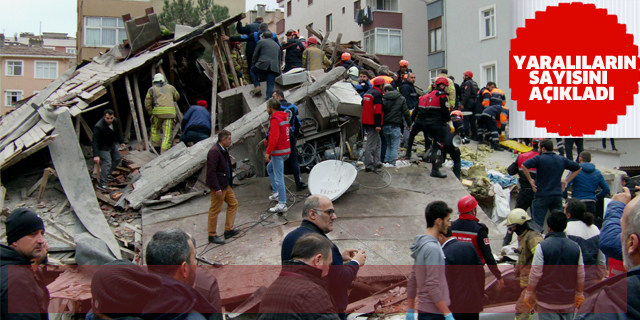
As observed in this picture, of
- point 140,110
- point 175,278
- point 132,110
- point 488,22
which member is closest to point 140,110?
point 140,110

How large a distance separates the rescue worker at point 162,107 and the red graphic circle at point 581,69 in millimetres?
8466

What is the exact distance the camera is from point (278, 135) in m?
7.54

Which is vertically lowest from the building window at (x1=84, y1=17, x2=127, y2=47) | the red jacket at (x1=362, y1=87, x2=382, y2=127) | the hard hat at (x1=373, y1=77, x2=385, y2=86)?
the red jacket at (x1=362, y1=87, x2=382, y2=127)

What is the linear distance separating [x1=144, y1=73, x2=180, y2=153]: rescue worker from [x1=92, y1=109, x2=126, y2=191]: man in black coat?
59.2 inches

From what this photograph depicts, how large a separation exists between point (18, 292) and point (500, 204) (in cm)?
825

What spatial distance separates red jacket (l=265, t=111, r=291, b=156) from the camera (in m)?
7.53

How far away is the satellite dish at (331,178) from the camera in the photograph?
26.2ft

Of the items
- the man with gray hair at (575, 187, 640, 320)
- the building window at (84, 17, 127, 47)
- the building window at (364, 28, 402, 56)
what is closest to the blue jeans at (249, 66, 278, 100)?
the man with gray hair at (575, 187, 640, 320)

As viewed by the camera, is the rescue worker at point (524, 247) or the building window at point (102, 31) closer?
the rescue worker at point (524, 247)

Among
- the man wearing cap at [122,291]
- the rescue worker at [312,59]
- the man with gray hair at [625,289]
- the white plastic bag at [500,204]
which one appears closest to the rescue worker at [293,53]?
the rescue worker at [312,59]

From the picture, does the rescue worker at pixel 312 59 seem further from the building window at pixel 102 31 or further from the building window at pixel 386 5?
the building window at pixel 386 5

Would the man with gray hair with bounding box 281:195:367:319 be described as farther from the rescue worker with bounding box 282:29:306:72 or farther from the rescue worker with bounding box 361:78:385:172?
the rescue worker with bounding box 282:29:306:72

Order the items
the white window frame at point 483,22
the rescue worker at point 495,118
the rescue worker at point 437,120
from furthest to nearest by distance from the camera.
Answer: the white window frame at point 483,22
the rescue worker at point 495,118
the rescue worker at point 437,120

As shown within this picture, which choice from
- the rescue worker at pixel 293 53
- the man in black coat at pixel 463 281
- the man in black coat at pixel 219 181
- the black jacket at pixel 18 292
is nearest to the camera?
the black jacket at pixel 18 292
